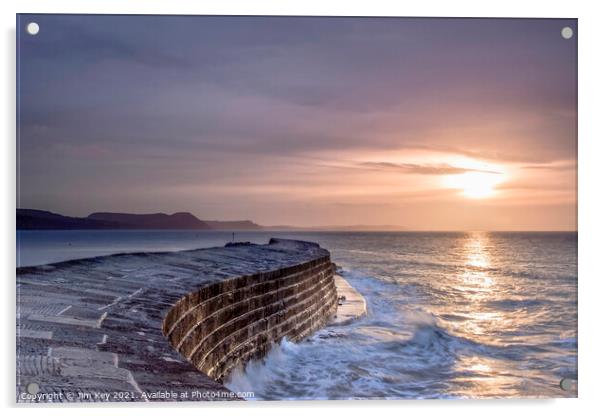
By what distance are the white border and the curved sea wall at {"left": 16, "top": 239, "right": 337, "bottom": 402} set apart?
54 centimetres

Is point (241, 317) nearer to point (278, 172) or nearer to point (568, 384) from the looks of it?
point (278, 172)

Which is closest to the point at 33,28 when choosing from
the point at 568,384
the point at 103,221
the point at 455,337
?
the point at 103,221

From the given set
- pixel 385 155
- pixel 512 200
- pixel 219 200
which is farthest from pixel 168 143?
pixel 512 200

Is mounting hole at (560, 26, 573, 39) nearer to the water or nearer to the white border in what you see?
the white border

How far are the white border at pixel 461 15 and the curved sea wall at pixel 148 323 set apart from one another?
1.76 feet

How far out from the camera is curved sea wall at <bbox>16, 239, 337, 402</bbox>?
13.1 ft

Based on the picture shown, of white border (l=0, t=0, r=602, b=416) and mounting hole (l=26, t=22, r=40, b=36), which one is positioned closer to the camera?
white border (l=0, t=0, r=602, b=416)

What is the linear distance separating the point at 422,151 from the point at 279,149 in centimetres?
143

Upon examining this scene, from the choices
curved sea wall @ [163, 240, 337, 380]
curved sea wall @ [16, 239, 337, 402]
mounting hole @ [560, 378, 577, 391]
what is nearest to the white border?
mounting hole @ [560, 378, 577, 391]

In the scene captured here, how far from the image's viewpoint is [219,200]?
22.0 ft

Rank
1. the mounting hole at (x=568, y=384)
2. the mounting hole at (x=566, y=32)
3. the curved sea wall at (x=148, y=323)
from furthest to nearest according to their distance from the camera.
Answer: the mounting hole at (x=566, y=32) < the mounting hole at (x=568, y=384) < the curved sea wall at (x=148, y=323)

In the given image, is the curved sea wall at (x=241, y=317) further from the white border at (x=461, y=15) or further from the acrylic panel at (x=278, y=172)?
the white border at (x=461, y=15)

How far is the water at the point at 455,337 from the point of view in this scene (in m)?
5.35

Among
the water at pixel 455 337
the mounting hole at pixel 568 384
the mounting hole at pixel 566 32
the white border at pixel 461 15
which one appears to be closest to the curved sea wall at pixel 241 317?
the water at pixel 455 337
